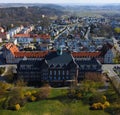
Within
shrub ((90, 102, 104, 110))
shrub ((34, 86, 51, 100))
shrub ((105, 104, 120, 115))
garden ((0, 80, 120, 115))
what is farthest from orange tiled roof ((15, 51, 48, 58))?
shrub ((105, 104, 120, 115))

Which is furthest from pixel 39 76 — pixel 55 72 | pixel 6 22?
pixel 6 22

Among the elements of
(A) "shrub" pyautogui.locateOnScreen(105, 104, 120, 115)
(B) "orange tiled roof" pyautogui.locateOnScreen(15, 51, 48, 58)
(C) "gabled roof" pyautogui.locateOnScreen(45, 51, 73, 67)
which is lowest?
(A) "shrub" pyautogui.locateOnScreen(105, 104, 120, 115)

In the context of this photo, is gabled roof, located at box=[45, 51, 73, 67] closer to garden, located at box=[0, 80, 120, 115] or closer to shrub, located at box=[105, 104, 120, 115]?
garden, located at box=[0, 80, 120, 115]

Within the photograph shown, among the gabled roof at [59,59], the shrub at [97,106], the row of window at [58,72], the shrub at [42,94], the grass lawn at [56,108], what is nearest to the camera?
the grass lawn at [56,108]

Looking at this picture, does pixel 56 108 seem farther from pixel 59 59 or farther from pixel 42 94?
pixel 59 59

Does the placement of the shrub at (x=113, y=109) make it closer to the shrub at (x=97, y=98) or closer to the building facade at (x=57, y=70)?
the shrub at (x=97, y=98)

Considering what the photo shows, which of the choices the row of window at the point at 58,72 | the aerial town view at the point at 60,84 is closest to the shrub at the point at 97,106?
the aerial town view at the point at 60,84

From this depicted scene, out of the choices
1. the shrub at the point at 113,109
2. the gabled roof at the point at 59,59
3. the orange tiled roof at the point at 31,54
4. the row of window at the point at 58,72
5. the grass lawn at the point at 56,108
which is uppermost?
the gabled roof at the point at 59,59

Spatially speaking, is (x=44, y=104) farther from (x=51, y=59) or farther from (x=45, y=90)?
(x=51, y=59)
